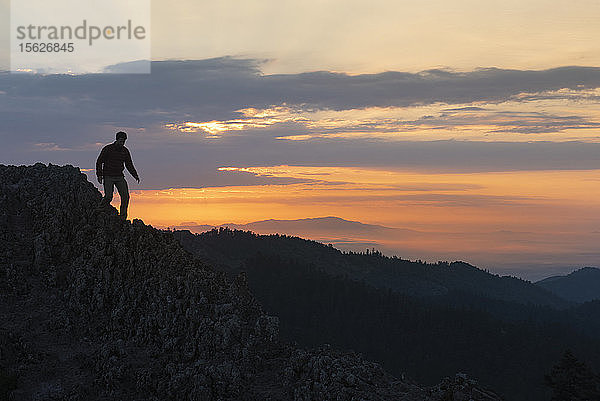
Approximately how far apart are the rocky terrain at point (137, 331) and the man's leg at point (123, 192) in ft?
2.54

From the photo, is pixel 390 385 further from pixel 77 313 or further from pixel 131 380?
pixel 77 313

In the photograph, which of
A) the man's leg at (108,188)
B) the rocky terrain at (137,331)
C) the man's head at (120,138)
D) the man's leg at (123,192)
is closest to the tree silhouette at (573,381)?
the rocky terrain at (137,331)

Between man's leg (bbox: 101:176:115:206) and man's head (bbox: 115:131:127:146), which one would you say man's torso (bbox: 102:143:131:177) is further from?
man's leg (bbox: 101:176:115:206)

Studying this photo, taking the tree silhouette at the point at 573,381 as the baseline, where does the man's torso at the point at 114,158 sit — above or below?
above

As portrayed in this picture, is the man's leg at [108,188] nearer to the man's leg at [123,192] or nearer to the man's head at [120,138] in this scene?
the man's leg at [123,192]

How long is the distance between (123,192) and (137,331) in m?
9.14

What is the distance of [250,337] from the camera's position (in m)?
30.3

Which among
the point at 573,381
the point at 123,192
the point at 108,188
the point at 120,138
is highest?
the point at 120,138

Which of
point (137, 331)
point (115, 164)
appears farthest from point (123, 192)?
point (137, 331)

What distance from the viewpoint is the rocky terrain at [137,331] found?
2803 centimetres

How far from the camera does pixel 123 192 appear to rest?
116 feet

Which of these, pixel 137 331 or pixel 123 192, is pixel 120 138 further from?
pixel 137 331

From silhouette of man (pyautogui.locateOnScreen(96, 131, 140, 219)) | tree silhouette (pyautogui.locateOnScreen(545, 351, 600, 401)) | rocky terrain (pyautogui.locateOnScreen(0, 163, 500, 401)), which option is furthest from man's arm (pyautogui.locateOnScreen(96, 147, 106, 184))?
tree silhouette (pyautogui.locateOnScreen(545, 351, 600, 401))

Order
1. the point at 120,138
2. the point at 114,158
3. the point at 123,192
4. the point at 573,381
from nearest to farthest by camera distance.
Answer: the point at 120,138 < the point at 114,158 < the point at 123,192 < the point at 573,381
